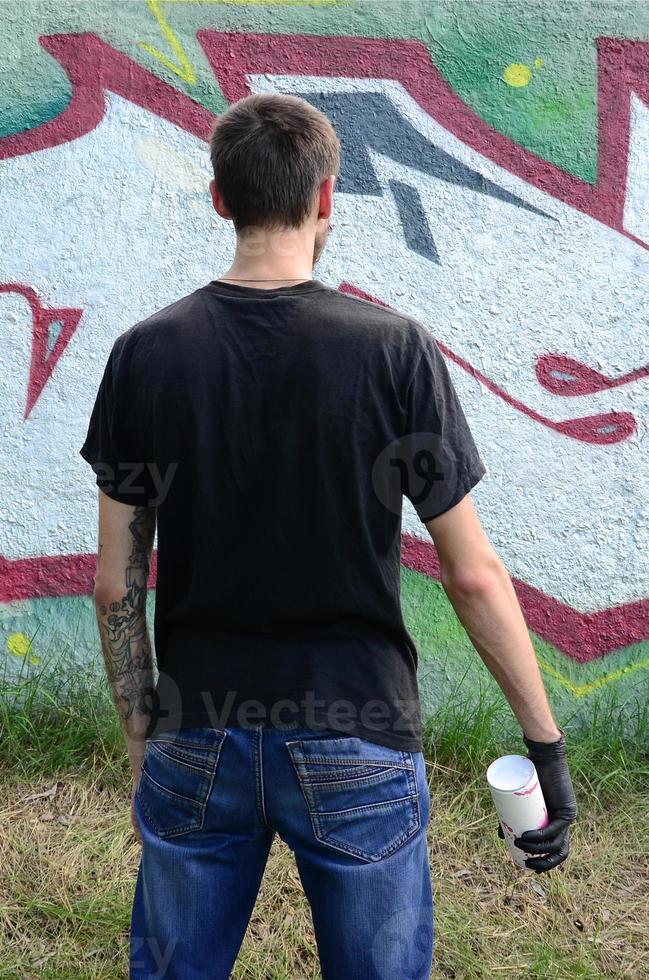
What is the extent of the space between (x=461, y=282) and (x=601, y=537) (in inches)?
38.7

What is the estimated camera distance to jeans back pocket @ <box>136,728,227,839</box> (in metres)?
1.33

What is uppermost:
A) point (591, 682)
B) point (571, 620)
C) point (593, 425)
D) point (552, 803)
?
point (552, 803)

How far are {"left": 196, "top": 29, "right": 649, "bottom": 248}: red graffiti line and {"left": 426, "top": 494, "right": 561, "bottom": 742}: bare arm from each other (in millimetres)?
1978

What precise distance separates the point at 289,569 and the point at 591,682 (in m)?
2.05

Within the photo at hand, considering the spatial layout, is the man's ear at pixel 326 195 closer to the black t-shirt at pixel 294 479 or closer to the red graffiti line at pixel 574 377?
the black t-shirt at pixel 294 479

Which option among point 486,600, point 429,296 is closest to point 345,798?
point 486,600

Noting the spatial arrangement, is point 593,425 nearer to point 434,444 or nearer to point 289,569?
point 434,444

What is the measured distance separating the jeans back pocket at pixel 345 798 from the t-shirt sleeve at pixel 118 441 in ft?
1.57

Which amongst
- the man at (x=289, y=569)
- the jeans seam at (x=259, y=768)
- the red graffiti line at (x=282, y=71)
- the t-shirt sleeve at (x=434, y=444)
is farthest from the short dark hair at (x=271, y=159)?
the red graffiti line at (x=282, y=71)

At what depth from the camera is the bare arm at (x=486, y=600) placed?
1.39 meters

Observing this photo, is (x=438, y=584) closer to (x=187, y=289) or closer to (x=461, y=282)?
(x=461, y=282)

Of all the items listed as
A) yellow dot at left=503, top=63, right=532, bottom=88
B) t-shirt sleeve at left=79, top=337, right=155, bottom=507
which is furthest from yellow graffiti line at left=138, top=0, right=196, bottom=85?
t-shirt sleeve at left=79, top=337, right=155, bottom=507

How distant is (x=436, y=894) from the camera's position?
250cm

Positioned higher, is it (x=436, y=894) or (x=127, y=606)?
(x=127, y=606)
